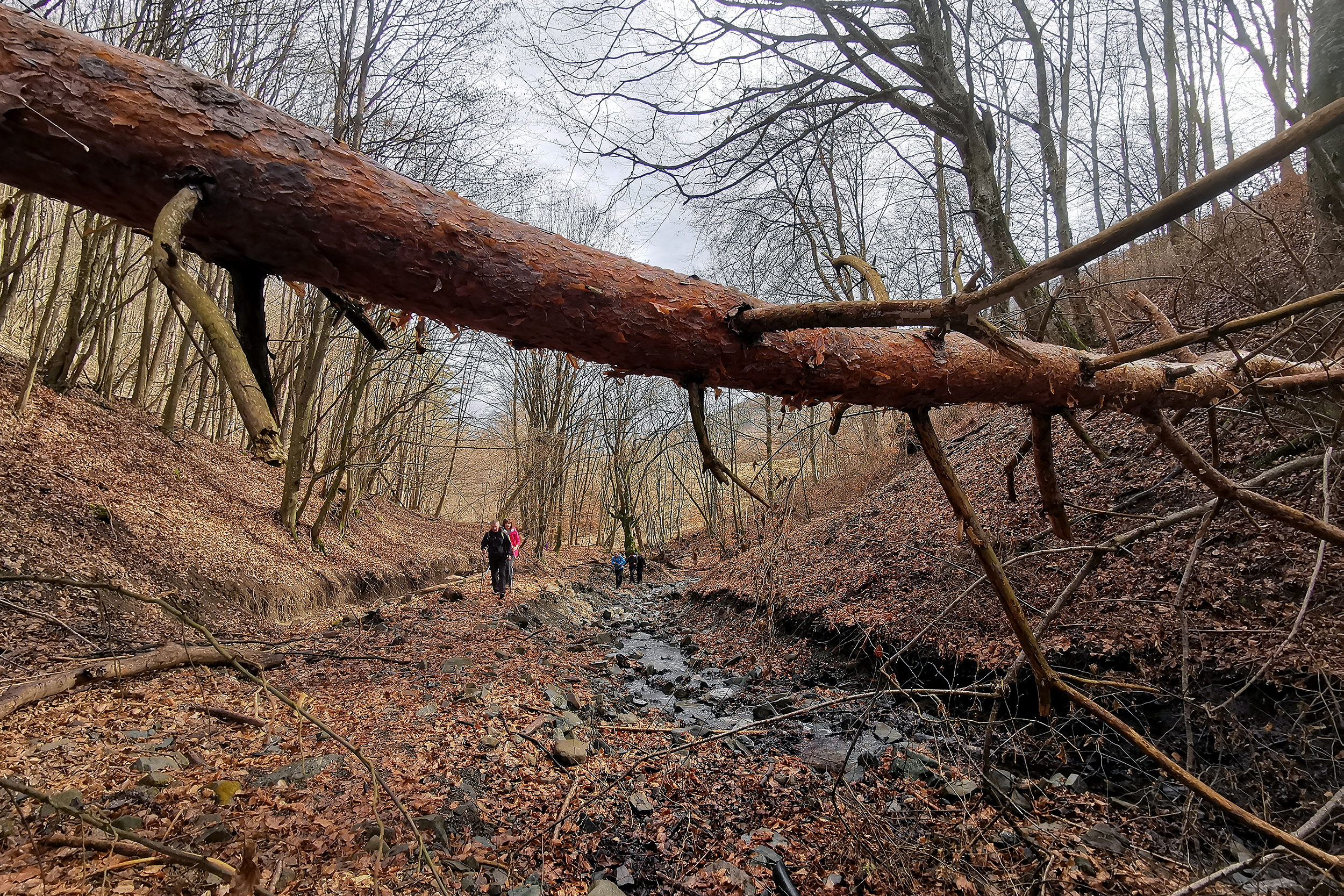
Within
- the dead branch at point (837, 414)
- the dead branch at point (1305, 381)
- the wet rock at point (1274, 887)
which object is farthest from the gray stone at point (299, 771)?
the dead branch at point (1305, 381)

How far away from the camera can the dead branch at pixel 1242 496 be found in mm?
2193

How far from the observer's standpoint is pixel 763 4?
19.7 feet

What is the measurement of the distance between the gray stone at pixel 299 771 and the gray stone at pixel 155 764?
0.49 m

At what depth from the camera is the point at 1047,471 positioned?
→ 2.52 meters

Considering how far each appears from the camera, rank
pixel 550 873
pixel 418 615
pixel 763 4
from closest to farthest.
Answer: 1. pixel 550 873
2. pixel 763 4
3. pixel 418 615

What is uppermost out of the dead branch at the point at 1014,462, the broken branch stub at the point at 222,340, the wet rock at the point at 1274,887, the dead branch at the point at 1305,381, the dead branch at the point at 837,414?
the dead branch at the point at 1305,381

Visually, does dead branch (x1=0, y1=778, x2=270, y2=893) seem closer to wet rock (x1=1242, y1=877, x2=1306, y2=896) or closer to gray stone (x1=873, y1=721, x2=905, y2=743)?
wet rock (x1=1242, y1=877, x2=1306, y2=896)

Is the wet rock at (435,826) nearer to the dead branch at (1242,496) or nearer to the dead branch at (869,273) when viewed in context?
the dead branch at (869,273)

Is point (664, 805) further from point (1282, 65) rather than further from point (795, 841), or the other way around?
point (1282, 65)

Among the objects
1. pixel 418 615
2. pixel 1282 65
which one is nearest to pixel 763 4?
pixel 1282 65

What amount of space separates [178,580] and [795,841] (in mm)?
7613

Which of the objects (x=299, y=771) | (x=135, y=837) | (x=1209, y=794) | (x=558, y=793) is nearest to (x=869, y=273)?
(x=1209, y=794)

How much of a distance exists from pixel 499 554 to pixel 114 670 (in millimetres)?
6905

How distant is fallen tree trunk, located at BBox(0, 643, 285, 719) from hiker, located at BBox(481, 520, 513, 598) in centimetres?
553
